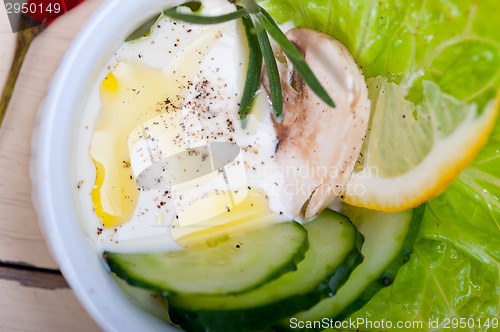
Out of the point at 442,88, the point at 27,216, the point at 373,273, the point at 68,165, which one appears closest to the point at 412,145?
the point at 442,88

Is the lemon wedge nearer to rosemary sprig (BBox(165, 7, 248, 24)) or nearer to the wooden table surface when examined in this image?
rosemary sprig (BBox(165, 7, 248, 24))

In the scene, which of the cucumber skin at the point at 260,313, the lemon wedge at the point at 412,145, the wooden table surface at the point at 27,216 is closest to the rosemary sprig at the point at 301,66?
the lemon wedge at the point at 412,145

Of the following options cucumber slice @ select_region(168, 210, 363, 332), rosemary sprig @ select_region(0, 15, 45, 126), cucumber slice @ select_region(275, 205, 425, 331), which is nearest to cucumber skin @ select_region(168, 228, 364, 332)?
cucumber slice @ select_region(168, 210, 363, 332)

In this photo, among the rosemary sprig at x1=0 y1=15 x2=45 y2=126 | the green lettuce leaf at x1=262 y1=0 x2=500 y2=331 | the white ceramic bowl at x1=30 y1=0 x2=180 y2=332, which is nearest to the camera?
the white ceramic bowl at x1=30 y1=0 x2=180 y2=332

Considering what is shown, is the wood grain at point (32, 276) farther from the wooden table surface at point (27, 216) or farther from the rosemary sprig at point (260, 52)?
the rosemary sprig at point (260, 52)

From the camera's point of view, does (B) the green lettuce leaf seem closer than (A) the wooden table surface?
Yes

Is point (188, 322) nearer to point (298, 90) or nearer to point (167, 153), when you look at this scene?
point (167, 153)

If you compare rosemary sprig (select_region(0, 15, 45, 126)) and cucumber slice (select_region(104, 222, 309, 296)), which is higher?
rosemary sprig (select_region(0, 15, 45, 126))
